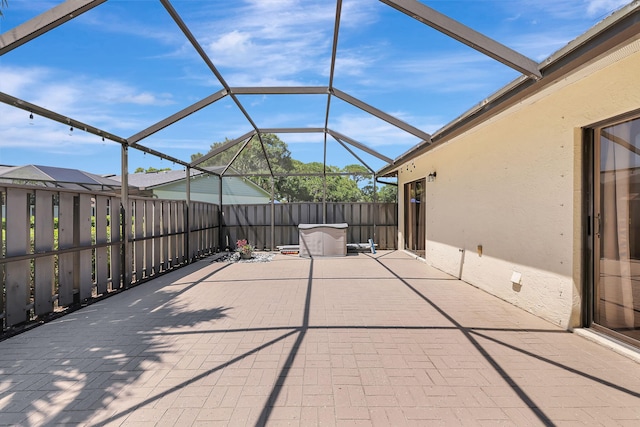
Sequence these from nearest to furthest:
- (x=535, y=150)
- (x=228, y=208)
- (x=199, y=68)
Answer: (x=535, y=150)
(x=199, y=68)
(x=228, y=208)

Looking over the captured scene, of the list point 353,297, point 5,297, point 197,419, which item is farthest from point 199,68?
point 197,419

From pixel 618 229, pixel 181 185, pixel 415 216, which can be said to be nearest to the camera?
pixel 618 229

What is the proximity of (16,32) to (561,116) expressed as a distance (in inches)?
216

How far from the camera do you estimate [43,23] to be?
9.46 feet

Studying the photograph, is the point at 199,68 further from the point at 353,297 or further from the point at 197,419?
the point at 197,419

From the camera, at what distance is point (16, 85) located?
10.5 ft

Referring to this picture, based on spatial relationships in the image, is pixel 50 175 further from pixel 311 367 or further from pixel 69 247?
pixel 311 367

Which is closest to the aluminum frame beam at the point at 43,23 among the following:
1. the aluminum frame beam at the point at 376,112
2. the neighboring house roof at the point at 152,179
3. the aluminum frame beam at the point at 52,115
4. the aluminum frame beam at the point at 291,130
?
the aluminum frame beam at the point at 52,115

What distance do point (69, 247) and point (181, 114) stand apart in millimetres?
2977

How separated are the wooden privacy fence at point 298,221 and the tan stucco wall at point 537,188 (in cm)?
463

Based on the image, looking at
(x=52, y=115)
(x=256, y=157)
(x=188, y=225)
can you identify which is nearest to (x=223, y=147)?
(x=256, y=157)

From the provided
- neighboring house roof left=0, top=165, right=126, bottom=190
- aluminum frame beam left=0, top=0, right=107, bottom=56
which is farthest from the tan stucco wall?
neighboring house roof left=0, top=165, right=126, bottom=190

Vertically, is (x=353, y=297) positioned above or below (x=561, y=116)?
below

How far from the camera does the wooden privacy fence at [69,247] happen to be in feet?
10.4
